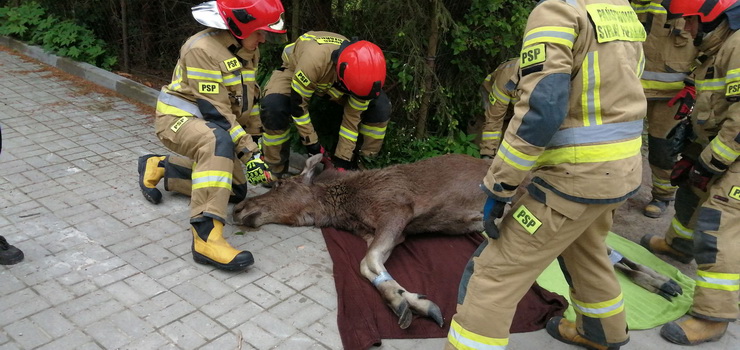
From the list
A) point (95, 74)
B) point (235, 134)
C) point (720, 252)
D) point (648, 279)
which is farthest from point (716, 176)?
point (95, 74)

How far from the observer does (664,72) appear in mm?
5637

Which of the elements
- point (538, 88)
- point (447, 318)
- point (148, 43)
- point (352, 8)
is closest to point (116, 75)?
point (148, 43)

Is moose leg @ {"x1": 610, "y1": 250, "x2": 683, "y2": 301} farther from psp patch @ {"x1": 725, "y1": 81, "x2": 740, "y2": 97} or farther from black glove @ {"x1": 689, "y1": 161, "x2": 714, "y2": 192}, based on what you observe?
psp patch @ {"x1": 725, "y1": 81, "x2": 740, "y2": 97}

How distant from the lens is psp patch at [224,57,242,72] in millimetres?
4770

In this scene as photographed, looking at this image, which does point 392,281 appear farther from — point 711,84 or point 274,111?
point 711,84

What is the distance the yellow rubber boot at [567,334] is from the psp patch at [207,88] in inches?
125

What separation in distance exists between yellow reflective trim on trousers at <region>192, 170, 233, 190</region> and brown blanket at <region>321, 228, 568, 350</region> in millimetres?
1118

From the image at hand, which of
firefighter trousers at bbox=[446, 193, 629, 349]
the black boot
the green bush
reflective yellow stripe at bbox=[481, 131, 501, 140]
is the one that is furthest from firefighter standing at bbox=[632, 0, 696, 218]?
the green bush

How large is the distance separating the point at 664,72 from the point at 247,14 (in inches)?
158

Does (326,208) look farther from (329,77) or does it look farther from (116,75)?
(116,75)

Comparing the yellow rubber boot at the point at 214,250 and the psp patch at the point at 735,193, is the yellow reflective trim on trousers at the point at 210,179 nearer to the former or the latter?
the yellow rubber boot at the point at 214,250

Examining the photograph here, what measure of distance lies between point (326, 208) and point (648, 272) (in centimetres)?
287

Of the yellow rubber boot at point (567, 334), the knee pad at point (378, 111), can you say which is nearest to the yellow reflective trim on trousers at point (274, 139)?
the knee pad at point (378, 111)

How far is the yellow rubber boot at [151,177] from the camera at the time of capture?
5457 mm
